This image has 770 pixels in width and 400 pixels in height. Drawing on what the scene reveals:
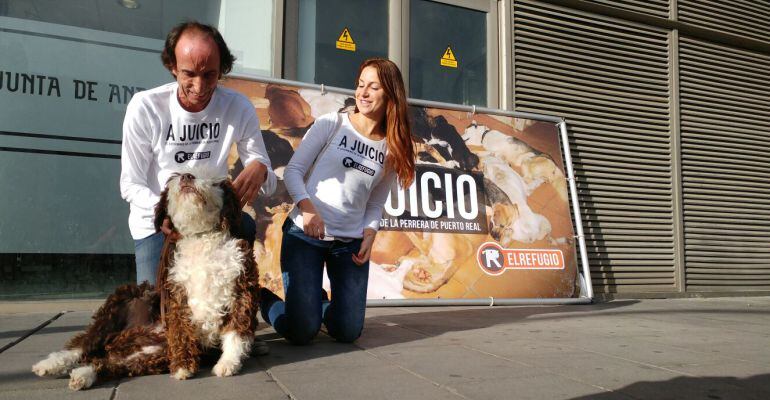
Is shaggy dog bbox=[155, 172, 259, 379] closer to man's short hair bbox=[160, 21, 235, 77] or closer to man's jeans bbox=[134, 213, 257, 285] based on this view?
man's jeans bbox=[134, 213, 257, 285]

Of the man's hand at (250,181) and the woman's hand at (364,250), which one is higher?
the man's hand at (250,181)

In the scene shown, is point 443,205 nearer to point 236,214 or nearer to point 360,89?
point 360,89

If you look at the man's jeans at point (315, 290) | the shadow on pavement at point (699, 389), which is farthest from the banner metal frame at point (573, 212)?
the shadow on pavement at point (699, 389)

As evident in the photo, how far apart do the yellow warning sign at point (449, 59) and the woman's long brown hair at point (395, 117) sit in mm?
3500

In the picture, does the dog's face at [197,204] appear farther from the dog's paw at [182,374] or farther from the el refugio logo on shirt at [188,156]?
the dog's paw at [182,374]

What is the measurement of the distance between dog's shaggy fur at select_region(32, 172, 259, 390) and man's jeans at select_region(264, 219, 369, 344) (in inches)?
29.0

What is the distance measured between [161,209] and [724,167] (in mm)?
7701

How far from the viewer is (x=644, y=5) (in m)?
7.30

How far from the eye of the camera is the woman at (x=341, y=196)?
10.8ft

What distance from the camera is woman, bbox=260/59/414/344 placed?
3.30 metres

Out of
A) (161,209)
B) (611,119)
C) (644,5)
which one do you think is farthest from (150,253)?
(644,5)

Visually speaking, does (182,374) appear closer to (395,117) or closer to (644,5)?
(395,117)

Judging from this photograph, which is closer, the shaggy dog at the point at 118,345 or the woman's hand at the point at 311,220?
the shaggy dog at the point at 118,345

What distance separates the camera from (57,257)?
202 inches
